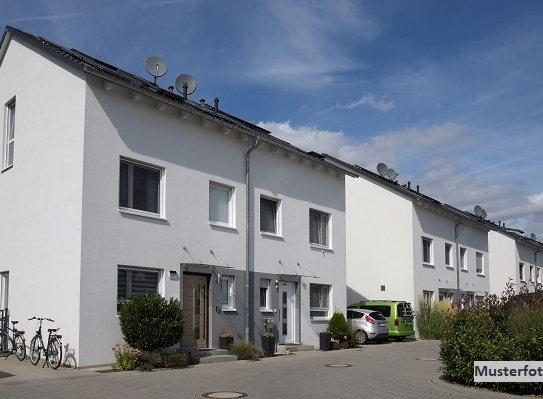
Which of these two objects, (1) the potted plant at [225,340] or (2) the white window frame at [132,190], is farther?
(1) the potted plant at [225,340]

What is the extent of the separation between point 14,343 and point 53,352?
92.7 inches

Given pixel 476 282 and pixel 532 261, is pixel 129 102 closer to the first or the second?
pixel 476 282

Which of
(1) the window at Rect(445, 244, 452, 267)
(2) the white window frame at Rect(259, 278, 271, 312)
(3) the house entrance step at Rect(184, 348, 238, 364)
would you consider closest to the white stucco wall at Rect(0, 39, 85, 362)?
(3) the house entrance step at Rect(184, 348, 238, 364)

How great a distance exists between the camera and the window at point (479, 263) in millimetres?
40144

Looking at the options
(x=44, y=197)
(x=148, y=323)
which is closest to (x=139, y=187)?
(x=44, y=197)

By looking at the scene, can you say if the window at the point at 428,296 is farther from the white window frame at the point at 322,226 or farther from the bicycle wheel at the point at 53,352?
the bicycle wheel at the point at 53,352

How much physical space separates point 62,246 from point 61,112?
3.41 meters

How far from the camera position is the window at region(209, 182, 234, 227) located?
19.6 metres

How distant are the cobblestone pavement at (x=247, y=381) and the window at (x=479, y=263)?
2347 centimetres

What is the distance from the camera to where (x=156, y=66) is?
20.6 meters

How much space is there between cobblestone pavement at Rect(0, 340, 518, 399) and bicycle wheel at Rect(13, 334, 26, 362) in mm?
197

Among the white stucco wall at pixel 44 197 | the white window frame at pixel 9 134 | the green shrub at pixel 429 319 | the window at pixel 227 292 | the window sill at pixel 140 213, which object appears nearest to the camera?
the white stucco wall at pixel 44 197

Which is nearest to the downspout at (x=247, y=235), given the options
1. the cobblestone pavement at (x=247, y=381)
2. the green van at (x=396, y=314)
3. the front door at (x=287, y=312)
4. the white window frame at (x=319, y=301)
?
the front door at (x=287, y=312)

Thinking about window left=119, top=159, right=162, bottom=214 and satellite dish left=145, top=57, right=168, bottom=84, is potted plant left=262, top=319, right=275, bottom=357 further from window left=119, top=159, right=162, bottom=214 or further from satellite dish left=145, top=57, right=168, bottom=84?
satellite dish left=145, top=57, right=168, bottom=84
